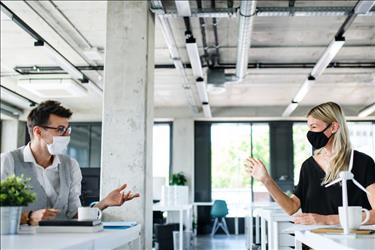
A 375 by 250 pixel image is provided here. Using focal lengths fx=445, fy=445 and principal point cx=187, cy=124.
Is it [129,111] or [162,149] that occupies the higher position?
[162,149]

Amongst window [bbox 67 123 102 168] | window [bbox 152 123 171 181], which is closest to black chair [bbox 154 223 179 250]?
window [bbox 152 123 171 181]

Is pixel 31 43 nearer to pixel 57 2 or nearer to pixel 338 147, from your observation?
pixel 57 2

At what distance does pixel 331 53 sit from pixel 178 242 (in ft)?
13.0

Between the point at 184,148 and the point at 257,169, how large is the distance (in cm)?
964

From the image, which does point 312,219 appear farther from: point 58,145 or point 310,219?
point 58,145

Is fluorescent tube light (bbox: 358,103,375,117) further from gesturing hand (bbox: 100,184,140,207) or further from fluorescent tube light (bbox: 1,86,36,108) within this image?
gesturing hand (bbox: 100,184,140,207)

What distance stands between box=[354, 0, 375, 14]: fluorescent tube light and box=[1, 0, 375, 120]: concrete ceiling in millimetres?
688

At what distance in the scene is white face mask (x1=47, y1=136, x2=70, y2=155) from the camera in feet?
7.91

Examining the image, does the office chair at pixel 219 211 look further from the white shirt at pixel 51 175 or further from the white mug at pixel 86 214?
the white mug at pixel 86 214

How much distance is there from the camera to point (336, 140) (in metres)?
2.43

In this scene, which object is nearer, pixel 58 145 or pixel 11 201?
pixel 11 201

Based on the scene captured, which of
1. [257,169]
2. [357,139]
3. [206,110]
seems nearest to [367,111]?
[357,139]

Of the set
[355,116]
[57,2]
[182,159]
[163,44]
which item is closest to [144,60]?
[57,2]

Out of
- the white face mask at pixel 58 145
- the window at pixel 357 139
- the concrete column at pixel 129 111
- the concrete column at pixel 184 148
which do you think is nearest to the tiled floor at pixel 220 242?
the concrete column at pixel 184 148
